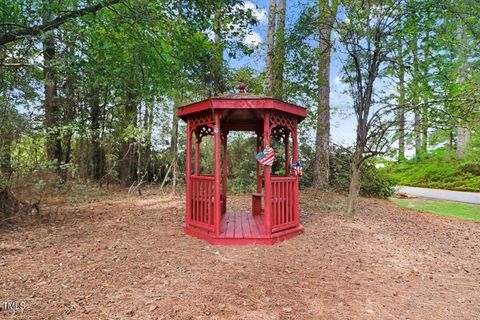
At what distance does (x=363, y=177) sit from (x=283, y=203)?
6792 millimetres

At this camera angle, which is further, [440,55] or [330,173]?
[330,173]

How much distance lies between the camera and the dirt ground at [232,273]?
2578 millimetres

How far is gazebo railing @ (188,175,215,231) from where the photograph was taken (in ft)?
15.3

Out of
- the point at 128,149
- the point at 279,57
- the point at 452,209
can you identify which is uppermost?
the point at 279,57

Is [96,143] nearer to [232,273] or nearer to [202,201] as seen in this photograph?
[202,201]

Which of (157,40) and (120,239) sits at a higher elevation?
(157,40)

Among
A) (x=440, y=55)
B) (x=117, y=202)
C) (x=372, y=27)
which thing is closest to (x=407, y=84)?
(x=440, y=55)

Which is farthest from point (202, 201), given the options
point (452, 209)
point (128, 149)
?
point (452, 209)

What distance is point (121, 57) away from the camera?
521cm

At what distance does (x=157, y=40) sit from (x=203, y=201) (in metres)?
3.07

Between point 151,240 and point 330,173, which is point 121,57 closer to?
point 151,240

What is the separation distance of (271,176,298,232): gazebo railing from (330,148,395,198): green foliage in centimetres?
580

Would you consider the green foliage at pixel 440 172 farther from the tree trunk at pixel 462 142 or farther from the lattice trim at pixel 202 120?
the lattice trim at pixel 202 120

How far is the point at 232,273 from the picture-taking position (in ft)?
11.0
